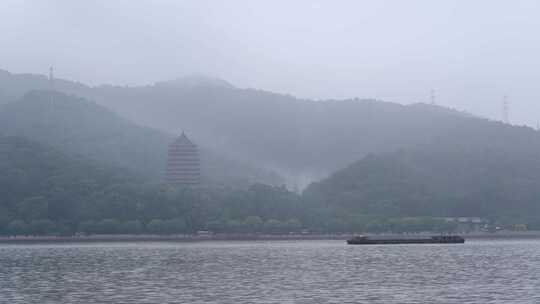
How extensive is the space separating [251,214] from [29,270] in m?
107

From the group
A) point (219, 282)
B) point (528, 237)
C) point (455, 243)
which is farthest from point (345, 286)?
point (528, 237)

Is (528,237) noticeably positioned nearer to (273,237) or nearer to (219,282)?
(273,237)

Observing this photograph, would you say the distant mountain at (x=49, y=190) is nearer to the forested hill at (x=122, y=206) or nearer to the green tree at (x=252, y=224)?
the forested hill at (x=122, y=206)

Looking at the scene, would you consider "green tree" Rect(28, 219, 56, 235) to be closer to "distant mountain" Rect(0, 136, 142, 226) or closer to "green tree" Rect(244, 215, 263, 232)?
"distant mountain" Rect(0, 136, 142, 226)

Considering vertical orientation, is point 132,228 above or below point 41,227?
below

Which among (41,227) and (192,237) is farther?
(192,237)

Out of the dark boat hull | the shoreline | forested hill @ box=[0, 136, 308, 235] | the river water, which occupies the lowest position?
the river water

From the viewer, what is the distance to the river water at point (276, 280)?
181ft

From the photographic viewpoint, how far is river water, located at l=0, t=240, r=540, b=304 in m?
55.2

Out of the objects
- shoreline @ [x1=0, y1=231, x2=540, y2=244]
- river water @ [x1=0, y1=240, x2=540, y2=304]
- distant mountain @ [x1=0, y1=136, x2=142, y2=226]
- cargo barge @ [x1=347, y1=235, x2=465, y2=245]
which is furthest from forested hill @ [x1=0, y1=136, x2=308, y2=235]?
river water @ [x1=0, y1=240, x2=540, y2=304]

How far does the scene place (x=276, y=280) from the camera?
66812mm

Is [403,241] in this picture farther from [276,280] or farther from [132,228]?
[276,280]

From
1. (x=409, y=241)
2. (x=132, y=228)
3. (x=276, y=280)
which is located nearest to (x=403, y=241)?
(x=409, y=241)

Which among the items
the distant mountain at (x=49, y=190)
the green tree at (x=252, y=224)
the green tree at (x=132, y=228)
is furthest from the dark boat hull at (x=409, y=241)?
the distant mountain at (x=49, y=190)
